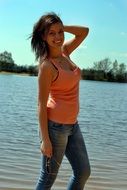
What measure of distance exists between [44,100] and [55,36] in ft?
1.97

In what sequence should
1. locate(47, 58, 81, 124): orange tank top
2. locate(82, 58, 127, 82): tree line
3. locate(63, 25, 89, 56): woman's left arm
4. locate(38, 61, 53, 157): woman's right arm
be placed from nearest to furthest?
locate(38, 61, 53, 157): woman's right arm → locate(47, 58, 81, 124): orange tank top → locate(63, 25, 89, 56): woman's left arm → locate(82, 58, 127, 82): tree line

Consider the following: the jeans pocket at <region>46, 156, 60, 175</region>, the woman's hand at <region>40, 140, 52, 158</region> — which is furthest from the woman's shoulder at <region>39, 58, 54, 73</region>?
the jeans pocket at <region>46, 156, 60, 175</region>

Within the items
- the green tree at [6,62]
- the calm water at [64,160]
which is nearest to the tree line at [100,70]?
the green tree at [6,62]

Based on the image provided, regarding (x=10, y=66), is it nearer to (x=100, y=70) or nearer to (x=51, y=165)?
(x=100, y=70)

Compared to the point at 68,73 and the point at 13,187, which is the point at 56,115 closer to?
the point at 68,73

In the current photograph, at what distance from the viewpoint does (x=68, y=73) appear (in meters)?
4.30

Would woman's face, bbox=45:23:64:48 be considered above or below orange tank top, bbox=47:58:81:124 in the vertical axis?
above

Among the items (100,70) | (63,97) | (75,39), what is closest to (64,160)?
(75,39)

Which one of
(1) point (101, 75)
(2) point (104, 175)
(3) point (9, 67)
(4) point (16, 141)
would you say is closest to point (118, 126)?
(4) point (16, 141)

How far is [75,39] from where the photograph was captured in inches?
191

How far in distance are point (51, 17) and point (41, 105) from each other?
801 millimetres

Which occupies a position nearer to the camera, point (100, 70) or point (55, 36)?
point (55, 36)

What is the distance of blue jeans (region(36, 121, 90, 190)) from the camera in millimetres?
4328

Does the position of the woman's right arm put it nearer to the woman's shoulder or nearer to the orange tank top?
the woman's shoulder
